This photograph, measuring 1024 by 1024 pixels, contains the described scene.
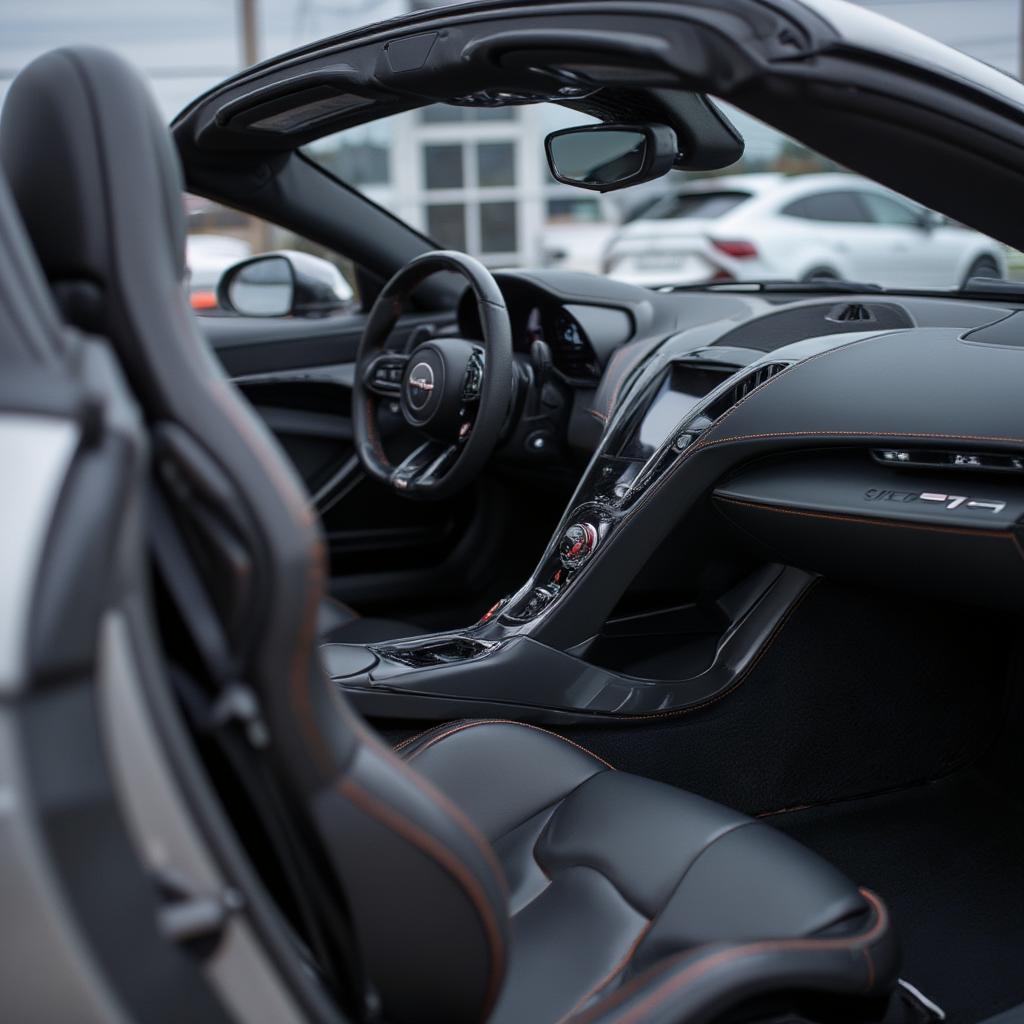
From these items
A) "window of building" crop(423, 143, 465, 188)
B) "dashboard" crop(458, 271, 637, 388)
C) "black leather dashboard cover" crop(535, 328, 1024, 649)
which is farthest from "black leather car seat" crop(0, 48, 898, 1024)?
"window of building" crop(423, 143, 465, 188)

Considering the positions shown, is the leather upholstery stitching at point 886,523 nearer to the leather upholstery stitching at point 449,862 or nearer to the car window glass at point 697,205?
the leather upholstery stitching at point 449,862

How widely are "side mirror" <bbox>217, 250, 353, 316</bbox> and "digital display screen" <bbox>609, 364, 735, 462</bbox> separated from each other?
1122mm

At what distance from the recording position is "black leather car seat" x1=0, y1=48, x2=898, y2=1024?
0.83 metres

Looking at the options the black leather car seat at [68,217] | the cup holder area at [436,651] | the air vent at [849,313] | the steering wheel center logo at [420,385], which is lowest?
the cup holder area at [436,651]

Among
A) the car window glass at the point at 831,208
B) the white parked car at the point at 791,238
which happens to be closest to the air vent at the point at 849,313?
the white parked car at the point at 791,238

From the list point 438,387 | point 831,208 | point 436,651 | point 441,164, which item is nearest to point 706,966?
point 436,651

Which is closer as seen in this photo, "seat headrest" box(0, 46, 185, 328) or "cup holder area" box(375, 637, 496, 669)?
"seat headrest" box(0, 46, 185, 328)

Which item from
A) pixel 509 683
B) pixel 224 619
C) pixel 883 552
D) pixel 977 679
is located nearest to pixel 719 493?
pixel 883 552

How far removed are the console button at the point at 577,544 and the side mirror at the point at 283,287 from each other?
1.17 metres

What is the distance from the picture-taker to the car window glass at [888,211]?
30.8 feet

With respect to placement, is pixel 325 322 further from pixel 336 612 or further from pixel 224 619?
pixel 224 619

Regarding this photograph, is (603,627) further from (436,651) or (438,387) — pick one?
(438,387)

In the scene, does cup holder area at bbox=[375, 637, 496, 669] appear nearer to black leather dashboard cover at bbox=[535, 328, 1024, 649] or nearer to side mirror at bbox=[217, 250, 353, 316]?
black leather dashboard cover at bbox=[535, 328, 1024, 649]

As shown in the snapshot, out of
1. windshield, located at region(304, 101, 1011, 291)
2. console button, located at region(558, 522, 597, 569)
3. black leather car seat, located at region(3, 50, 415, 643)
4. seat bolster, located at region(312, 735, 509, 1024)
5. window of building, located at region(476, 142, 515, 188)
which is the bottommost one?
window of building, located at region(476, 142, 515, 188)
